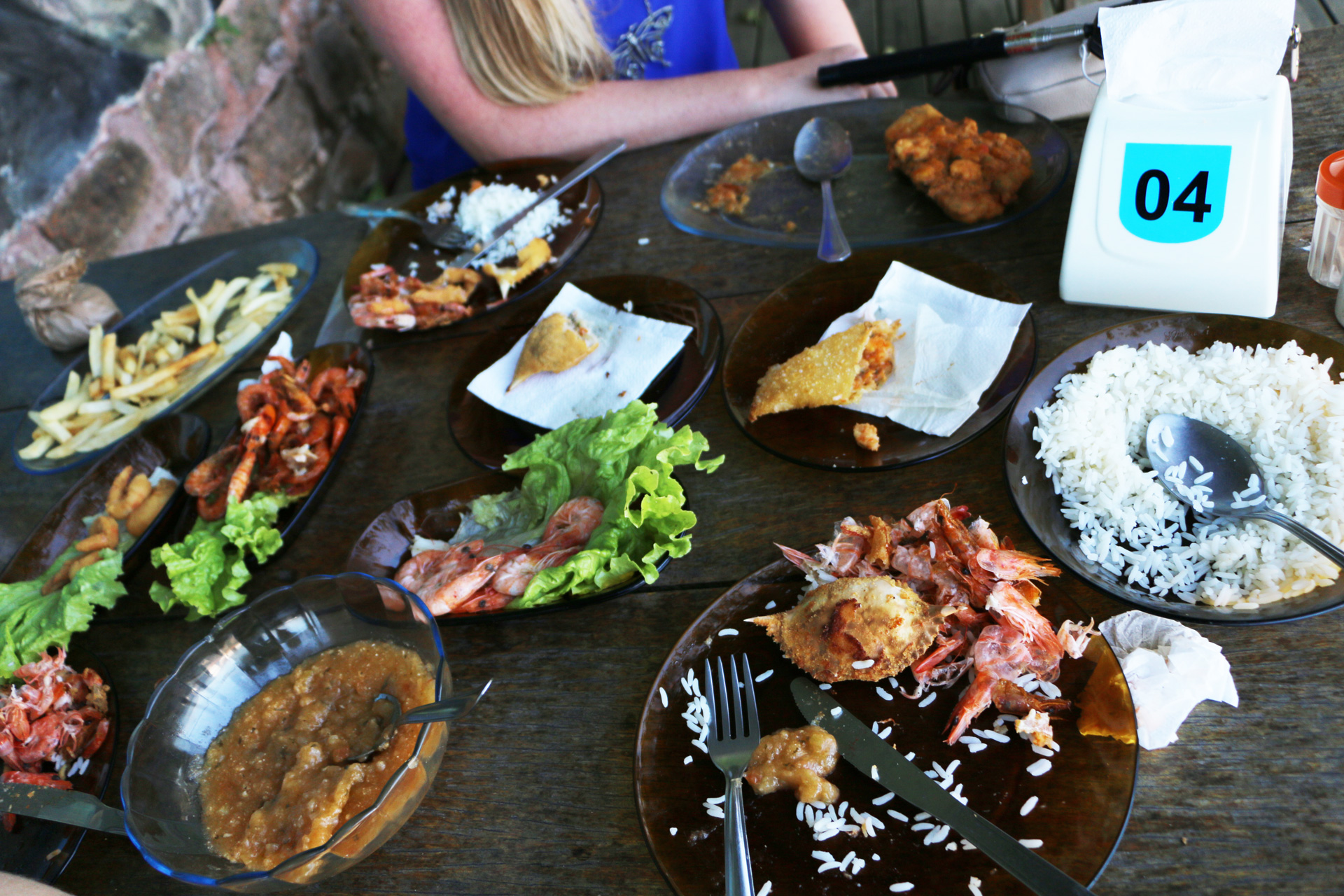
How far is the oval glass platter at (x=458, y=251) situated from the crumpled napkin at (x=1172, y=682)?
1457 millimetres

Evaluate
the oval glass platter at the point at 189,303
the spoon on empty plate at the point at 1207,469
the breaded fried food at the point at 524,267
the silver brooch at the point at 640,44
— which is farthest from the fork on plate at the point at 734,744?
the silver brooch at the point at 640,44

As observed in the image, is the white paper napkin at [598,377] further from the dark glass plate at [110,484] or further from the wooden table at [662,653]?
the dark glass plate at [110,484]

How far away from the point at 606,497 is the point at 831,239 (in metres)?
0.77

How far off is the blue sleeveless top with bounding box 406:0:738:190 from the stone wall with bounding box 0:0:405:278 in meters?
1.35

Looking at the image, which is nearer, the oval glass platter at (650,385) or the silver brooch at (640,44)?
the oval glass platter at (650,385)

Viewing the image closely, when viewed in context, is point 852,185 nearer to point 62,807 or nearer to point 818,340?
point 818,340

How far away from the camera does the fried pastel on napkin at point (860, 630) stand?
102 centimetres

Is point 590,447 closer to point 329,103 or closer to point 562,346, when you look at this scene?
point 562,346

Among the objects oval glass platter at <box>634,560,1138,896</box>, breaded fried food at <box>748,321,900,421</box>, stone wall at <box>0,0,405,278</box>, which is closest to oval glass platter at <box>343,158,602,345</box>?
→ breaded fried food at <box>748,321,900,421</box>

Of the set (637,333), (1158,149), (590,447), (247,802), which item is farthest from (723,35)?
(247,802)

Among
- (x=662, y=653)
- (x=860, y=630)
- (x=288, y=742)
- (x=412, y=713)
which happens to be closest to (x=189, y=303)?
(x=288, y=742)

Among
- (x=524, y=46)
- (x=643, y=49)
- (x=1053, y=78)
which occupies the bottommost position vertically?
(x=1053, y=78)

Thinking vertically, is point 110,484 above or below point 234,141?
below

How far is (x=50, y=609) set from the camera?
1496 millimetres
